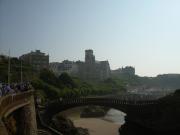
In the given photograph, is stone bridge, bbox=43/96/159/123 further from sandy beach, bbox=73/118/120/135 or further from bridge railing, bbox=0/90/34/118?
bridge railing, bbox=0/90/34/118

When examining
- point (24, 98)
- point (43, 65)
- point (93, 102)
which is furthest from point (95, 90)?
point (24, 98)

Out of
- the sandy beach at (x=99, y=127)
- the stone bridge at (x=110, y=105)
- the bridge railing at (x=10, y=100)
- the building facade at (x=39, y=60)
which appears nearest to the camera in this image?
the bridge railing at (x=10, y=100)

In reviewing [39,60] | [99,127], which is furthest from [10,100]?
[39,60]

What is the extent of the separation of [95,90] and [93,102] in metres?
80.1

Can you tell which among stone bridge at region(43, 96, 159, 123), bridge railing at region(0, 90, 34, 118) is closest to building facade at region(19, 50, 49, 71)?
stone bridge at region(43, 96, 159, 123)

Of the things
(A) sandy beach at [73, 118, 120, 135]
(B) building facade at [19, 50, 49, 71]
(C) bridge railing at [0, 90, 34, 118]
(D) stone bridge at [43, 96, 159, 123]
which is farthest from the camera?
(B) building facade at [19, 50, 49, 71]

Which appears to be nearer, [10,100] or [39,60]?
[10,100]

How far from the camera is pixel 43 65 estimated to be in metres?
190

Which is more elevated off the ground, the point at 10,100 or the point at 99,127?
the point at 10,100

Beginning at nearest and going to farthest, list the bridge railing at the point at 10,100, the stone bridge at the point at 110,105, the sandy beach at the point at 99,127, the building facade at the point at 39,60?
the bridge railing at the point at 10,100 → the stone bridge at the point at 110,105 → the sandy beach at the point at 99,127 → the building facade at the point at 39,60

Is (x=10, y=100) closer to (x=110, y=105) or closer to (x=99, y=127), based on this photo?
(x=110, y=105)

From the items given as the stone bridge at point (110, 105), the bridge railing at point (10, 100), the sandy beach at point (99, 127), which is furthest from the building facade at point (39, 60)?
the bridge railing at point (10, 100)

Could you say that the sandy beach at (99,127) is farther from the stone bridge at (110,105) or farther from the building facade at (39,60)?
the building facade at (39,60)

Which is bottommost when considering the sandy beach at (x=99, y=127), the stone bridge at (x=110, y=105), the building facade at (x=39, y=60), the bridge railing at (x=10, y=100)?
the sandy beach at (x=99, y=127)
